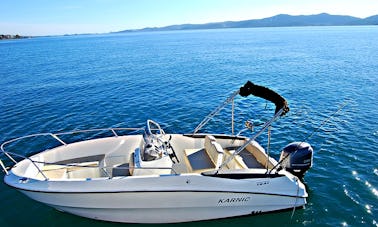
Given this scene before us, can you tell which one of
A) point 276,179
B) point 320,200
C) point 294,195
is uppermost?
point 276,179

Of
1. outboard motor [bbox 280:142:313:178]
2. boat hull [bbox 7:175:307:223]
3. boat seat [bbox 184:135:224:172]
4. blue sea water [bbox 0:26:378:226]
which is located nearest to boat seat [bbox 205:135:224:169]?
boat seat [bbox 184:135:224:172]

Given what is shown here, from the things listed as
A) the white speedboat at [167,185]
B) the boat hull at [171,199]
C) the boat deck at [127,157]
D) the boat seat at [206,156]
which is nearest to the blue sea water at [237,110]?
the boat hull at [171,199]

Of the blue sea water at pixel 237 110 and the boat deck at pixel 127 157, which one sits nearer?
the blue sea water at pixel 237 110

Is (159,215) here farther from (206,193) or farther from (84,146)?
(84,146)

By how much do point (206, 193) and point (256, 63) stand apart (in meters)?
31.0

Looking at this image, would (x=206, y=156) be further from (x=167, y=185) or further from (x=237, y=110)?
(x=237, y=110)

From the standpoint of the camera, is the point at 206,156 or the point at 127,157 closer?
the point at 206,156

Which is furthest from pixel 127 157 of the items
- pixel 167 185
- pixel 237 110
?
pixel 237 110

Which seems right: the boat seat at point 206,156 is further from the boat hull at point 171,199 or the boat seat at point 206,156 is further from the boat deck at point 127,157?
the boat hull at point 171,199

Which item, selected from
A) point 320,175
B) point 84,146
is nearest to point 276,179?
point 320,175

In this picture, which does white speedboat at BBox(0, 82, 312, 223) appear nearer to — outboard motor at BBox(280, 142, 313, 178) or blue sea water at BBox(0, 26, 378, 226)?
outboard motor at BBox(280, 142, 313, 178)

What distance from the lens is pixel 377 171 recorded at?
32.5 ft

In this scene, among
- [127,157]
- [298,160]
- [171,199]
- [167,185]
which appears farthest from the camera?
[127,157]

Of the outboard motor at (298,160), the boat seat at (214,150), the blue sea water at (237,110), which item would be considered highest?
the boat seat at (214,150)
